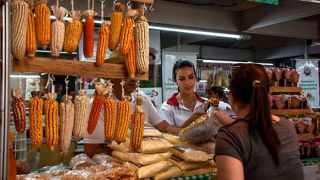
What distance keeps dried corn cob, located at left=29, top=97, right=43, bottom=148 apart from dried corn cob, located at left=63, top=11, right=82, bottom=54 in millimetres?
303

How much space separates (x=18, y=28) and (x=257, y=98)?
3.82 feet

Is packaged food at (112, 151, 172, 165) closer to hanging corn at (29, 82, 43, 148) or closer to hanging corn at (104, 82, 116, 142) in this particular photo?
hanging corn at (104, 82, 116, 142)

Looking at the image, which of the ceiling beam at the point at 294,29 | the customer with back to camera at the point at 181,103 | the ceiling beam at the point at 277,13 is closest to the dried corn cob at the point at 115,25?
the customer with back to camera at the point at 181,103

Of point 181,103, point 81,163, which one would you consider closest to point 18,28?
point 81,163

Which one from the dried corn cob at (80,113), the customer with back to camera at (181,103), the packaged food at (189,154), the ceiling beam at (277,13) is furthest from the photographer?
the ceiling beam at (277,13)

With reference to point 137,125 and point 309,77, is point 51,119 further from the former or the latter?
point 309,77

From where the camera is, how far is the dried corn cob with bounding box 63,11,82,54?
188 centimetres

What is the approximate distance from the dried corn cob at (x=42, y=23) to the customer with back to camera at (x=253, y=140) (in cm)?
94

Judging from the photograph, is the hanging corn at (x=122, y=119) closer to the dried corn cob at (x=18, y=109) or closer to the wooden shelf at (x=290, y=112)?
the dried corn cob at (x=18, y=109)

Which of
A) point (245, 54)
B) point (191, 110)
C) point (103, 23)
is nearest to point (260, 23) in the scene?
point (191, 110)

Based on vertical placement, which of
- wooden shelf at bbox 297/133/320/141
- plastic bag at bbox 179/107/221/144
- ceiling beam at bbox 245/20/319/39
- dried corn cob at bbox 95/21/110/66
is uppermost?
ceiling beam at bbox 245/20/319/39

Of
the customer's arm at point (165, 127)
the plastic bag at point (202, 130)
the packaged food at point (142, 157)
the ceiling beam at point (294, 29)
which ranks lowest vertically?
the packaged food at point (142, 157)

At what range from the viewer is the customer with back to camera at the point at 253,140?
1.73m

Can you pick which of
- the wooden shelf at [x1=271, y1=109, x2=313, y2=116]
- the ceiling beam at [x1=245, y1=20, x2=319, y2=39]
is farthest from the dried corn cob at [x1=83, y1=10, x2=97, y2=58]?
the ceiling beam at [x1=245, y1=20, x2=319, y2=39]
